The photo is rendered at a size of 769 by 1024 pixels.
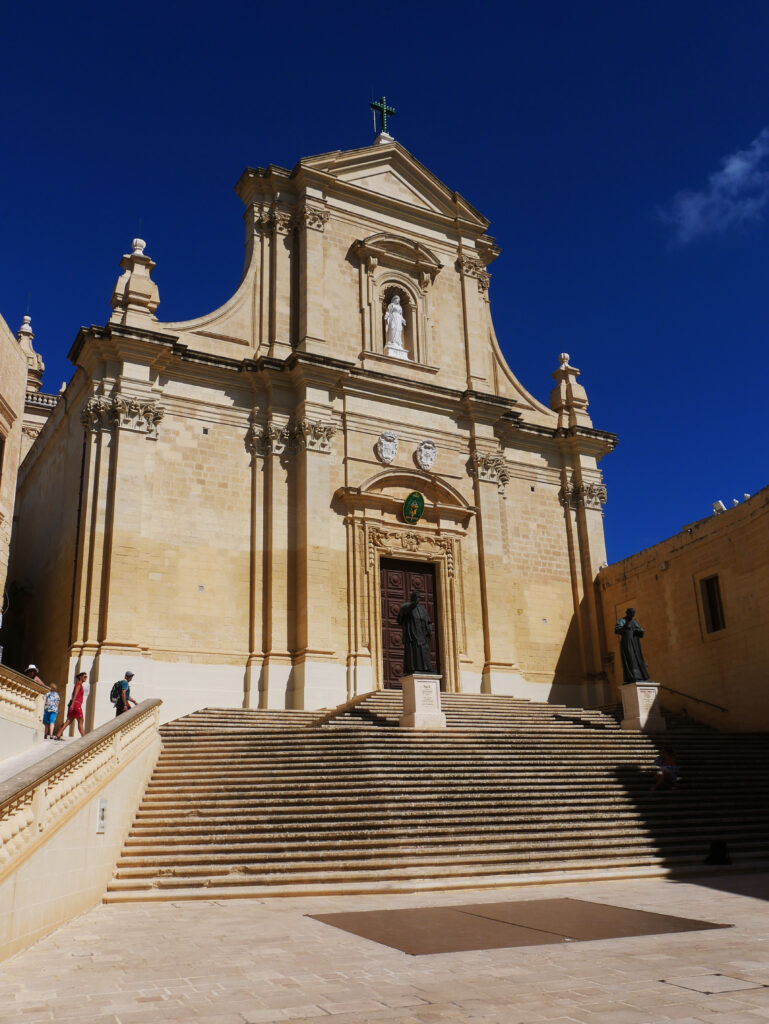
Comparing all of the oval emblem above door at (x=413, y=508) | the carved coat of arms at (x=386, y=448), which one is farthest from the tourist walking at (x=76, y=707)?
the carved coat of arms at (x=386, y=448)

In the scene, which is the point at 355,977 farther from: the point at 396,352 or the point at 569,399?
the point at 569,399

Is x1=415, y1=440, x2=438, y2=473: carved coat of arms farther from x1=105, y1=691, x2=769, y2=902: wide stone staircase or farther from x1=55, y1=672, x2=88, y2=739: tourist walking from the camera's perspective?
x1=55, y1=672, x2=88, y2=739: tourist walking

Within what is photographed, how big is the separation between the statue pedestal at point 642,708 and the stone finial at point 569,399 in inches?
381

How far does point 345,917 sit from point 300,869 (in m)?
2.18

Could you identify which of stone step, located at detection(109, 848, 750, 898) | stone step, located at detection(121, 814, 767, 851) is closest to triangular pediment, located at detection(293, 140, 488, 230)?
stone step, located at detection(121, 814, 767, 851)

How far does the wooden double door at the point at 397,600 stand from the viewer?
2094 cm

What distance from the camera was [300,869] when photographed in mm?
10352

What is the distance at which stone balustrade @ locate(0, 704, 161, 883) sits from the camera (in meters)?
6.89

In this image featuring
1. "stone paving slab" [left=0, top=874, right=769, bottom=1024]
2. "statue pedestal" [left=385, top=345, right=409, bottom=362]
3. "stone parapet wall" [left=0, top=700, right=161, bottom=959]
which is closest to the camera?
"stone paving slab" [left=0, top=874, right=769, bottom=1024]

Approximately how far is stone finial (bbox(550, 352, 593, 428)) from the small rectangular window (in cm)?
661

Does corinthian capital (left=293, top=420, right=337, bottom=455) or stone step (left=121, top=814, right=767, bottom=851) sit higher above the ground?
corinthian capital (left=293, top=420, right=337, bottom=455)

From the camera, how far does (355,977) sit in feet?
18.8

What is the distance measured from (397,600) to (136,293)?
31.4 feet

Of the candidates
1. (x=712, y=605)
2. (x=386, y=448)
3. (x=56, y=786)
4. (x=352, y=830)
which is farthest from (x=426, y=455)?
(x=56, y=786)
